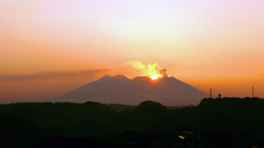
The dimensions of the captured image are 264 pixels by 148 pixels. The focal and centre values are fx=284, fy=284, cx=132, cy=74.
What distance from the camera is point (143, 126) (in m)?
58.4

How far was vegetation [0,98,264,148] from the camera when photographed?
36.4 metres

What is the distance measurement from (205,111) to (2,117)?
41.9 meters

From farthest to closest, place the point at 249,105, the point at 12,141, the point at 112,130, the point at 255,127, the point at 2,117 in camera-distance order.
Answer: the point at 249,105
the point at 112,130
the point at 255,127
the point at 2,117
the point at 12,141

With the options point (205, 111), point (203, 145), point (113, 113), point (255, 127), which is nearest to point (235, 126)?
point (255, 127)

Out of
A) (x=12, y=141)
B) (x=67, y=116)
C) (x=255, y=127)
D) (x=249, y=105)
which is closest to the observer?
(x=12, y=141)

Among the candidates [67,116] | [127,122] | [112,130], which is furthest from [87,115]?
[112,130]

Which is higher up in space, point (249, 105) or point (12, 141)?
point (249, 105)

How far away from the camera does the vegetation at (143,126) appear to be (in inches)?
1435

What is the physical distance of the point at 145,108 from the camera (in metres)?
70.6

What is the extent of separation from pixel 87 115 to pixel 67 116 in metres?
4.85

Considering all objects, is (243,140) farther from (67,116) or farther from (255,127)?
(67,116)

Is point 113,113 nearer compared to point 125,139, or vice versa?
point 125,139

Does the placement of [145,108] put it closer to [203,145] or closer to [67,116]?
[67,116]

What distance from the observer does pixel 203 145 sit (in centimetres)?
3447
